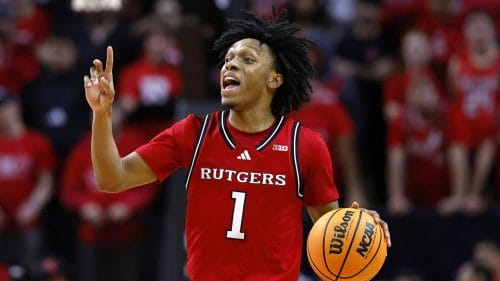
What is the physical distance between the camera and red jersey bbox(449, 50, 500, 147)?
1197 cm

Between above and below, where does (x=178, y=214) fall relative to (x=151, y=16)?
below

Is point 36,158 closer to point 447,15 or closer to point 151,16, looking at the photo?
point 151,16

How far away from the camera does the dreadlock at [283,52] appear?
6.94m

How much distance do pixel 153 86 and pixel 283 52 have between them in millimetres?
5604

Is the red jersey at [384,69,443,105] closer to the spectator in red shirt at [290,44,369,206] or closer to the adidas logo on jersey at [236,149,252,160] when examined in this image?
the spectator in red shirt at [290,44,369,206]

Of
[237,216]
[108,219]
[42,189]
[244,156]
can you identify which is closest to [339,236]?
[237,216]

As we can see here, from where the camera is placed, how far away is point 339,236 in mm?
6473

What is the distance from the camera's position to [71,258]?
501 inches

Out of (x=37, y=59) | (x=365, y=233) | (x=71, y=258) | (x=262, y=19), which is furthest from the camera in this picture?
(x=37, y=59)

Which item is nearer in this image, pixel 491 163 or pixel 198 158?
pixel 198 158

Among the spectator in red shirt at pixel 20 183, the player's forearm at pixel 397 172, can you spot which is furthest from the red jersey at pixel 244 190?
the spectator in red shirt at pixel 20 183

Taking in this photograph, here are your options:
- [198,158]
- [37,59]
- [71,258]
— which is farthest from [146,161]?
[37,59]

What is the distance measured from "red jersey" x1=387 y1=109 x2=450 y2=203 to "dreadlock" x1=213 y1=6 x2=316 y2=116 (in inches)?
202

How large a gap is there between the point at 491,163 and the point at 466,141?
0.35 metres
